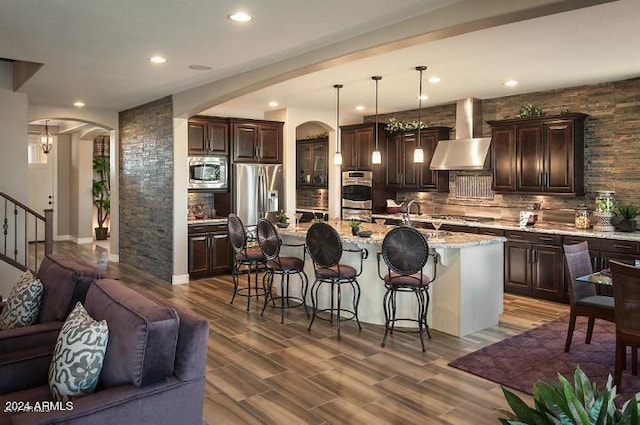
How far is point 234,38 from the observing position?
4.32 meters

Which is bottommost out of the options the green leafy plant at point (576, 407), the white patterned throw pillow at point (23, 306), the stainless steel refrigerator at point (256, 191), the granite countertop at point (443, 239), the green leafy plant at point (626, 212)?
the white patterned throw pillow at point (23, 306)

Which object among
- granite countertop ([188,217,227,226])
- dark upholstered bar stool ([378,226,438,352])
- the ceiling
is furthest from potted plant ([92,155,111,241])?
dark upholstered bar stool ([378,226,438,352])

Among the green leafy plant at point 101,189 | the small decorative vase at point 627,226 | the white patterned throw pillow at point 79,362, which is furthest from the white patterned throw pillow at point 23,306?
the green leafy plant at point 101,189

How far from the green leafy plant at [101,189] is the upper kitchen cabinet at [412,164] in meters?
7.57

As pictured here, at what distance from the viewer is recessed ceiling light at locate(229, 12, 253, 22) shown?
3697mm

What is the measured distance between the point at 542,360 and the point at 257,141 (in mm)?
5620

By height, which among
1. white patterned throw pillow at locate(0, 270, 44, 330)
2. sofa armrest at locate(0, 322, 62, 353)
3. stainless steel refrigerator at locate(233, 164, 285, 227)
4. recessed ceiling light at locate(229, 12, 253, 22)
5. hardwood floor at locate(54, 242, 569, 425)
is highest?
recessed ceiling light at locate(229, 12, 253, 22)

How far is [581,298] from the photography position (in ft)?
14.1

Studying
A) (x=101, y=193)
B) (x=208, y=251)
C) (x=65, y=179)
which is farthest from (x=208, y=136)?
(x=65, y=179)

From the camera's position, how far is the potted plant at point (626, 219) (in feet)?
19.2

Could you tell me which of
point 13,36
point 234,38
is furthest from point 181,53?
point 13,36

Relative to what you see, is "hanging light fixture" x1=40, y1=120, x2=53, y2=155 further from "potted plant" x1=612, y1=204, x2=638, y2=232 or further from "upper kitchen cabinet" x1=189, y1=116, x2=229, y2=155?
"potted plant" x1=612, y1=204, x2=638, y2=232

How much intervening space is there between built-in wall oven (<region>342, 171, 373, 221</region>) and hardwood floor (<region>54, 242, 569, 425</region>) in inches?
135

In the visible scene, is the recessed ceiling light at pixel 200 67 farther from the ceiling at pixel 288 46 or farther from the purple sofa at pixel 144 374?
the purple sofa at pixel 144 374
